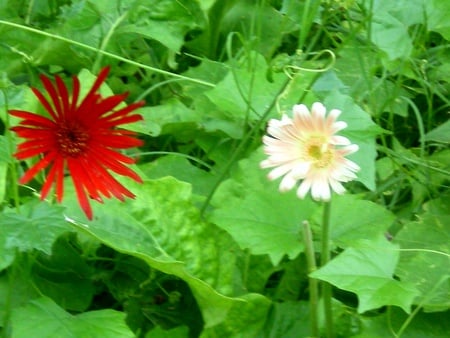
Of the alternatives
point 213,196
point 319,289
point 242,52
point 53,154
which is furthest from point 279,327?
point 242,52

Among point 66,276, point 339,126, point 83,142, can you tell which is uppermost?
point 339,126

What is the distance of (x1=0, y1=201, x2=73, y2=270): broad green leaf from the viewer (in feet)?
2.98

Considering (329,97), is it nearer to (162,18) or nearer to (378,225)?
(378,225)

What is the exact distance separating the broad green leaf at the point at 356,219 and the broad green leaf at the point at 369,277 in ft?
0.33

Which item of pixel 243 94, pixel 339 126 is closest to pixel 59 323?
pixel 339 126

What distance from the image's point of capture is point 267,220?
3.51 ft

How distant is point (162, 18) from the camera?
1431 millimetres

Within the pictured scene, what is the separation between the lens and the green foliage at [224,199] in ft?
3.28

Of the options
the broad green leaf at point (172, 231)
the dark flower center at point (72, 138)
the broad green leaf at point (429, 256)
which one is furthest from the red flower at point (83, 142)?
the broad green leaf at point (429, 256)

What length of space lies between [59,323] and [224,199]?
0.91 feet

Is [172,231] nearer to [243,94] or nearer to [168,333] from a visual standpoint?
[168,333]

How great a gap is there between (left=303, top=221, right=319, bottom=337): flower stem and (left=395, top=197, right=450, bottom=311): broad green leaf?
0.11 metres

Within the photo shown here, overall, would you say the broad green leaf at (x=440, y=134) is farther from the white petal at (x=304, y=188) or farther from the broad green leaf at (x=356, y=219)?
the white petal at (x=304, y=188)

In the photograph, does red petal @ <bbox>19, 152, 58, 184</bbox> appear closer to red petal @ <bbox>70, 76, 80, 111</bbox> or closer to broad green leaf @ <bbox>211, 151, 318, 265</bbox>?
red petal @ <bbox>70, 76, 80, 111</bbox>
